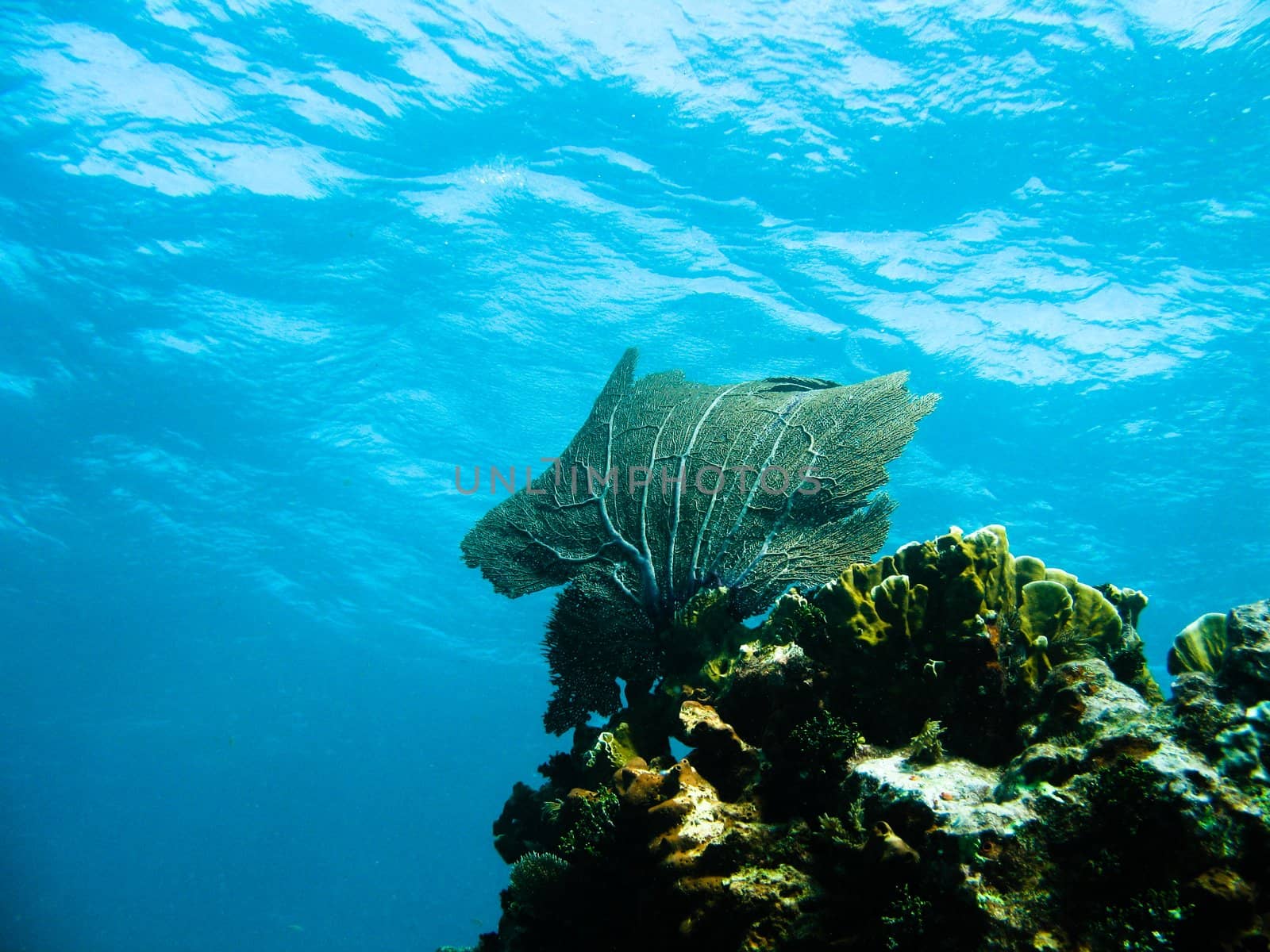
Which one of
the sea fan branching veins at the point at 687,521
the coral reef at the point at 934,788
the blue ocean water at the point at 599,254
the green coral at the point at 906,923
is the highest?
the blue ocean water at the point at 599,254

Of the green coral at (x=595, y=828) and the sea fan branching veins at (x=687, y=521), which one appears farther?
the sea fan branching veins at (x=687, y=521)

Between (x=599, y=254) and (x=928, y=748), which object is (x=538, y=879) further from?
(x=599, y=254)

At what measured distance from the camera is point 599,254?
1702cm

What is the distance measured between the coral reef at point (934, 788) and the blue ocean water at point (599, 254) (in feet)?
42.3

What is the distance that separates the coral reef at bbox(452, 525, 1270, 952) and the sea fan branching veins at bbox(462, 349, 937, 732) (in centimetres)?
111

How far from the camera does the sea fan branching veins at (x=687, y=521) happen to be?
5496 mm

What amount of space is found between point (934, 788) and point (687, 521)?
11.6 feet

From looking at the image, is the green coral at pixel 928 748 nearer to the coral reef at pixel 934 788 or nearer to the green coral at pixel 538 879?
the coral reef at pixel 934 788

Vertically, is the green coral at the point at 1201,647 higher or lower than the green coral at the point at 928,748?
higher

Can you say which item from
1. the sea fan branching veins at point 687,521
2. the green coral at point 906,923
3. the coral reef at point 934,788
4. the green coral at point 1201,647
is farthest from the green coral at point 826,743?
the sea fan branching veins at point 687,521

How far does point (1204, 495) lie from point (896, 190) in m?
16.4

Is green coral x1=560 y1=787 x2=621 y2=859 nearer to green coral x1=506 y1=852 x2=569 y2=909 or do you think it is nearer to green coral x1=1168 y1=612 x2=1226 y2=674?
green coral x1=506 y1=852 x2=569 y2=909

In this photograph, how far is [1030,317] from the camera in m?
16.7

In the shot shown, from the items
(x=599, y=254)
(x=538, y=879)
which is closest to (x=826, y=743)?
(x=538, y=879)
